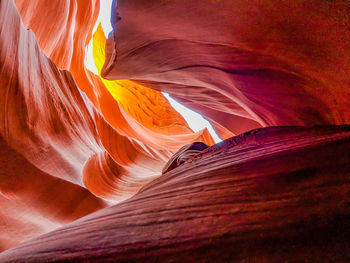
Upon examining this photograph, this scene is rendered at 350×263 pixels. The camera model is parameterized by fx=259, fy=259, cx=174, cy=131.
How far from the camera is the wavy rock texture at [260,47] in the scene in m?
1.08

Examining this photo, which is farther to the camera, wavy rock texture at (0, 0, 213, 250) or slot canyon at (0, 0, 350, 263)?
wavy rock texture at (0, 0, 213, 250)

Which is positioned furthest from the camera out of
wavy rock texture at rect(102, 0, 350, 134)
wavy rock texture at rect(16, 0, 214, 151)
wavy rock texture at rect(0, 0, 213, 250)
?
wavy rock texture at rect(16, 0, 214, 151)

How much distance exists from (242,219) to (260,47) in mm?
983

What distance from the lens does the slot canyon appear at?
705 mm

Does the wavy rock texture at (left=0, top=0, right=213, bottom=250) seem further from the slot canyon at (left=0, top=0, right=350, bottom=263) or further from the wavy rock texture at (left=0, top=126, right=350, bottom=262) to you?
the wavy rock texture at (left=0, top=126, right=350, bottom=262)

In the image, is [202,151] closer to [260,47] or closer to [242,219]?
[260,47]

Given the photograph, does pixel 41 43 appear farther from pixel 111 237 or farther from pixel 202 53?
pixel 111 237

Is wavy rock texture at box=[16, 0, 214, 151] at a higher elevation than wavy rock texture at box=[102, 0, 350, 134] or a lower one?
higher

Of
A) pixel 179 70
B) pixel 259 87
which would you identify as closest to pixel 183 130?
pixel 179 70

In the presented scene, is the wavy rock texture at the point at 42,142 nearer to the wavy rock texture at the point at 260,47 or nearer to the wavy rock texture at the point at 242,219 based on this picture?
the wavy rock texture at the point at 260,47

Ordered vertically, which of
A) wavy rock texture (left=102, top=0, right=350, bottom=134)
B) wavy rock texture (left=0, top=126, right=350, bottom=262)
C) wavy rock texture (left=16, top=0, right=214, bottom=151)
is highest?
wavy rock texture (left=16, top=0, right=214, bottom=151)

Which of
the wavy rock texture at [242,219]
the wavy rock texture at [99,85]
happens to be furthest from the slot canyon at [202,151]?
the wavy rock texture at [99,85]

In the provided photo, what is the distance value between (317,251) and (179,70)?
6.55ft

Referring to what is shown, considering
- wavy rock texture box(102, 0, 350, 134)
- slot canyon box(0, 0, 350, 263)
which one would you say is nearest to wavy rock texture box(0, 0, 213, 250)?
slot canyon box(0, 0, 350, 263)
